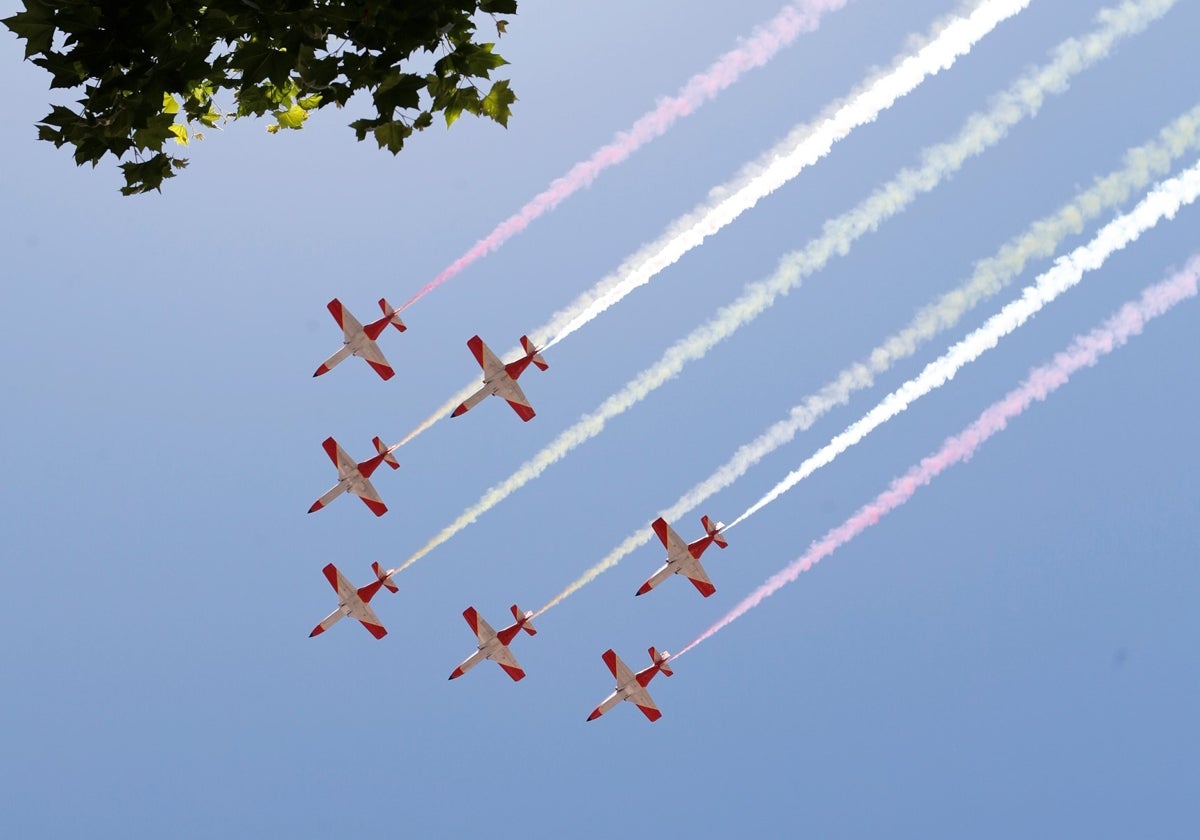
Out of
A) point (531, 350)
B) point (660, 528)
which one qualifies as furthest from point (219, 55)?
point (660, 528)

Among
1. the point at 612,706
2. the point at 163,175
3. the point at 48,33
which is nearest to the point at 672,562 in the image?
the point at 612,706

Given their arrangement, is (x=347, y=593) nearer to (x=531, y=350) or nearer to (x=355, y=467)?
(x=355, y=467)

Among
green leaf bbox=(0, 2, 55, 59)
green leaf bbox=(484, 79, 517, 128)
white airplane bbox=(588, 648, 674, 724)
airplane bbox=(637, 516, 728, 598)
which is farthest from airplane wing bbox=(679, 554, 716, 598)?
green leaf bbox=(0, 2, 55, 59)

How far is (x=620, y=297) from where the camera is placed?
2975 cm

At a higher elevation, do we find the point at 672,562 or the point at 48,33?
the point at 48,33

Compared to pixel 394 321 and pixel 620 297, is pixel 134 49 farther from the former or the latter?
pixel 394 321

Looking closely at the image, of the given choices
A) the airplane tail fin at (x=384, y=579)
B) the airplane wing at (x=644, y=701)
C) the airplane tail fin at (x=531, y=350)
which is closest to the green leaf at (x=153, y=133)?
the airplane tail fin at (x=531, y=350)

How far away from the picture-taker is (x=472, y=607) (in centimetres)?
4572

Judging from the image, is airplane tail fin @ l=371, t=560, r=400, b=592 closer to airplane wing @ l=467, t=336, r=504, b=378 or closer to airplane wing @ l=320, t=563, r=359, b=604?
airplane wing @ l=320, t=563, r=359, b=604

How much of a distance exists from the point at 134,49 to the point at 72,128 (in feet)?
4.26

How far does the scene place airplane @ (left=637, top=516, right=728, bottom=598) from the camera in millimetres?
40281

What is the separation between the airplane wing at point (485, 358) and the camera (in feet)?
121

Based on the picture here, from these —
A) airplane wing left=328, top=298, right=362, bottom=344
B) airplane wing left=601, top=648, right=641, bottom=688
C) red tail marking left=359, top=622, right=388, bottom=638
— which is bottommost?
airplane wing left=601, top=648, right=641, bottom=688

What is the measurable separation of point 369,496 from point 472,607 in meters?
6.18
